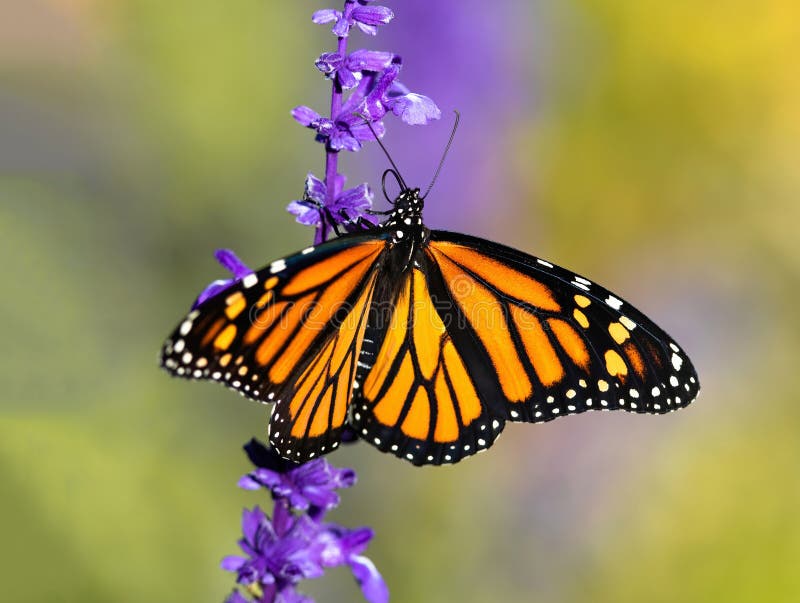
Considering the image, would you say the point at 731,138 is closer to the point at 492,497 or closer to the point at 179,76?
the point at 492,497

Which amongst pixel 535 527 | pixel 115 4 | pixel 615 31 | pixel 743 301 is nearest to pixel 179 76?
pixel 115 4

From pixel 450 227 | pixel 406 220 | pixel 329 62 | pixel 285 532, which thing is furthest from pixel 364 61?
pixel 450 227

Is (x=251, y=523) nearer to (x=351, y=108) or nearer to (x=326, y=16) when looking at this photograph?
(x=351, y=108)

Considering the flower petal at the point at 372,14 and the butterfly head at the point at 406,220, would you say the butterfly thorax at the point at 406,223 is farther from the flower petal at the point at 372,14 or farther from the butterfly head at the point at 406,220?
the flower petal at the point at 372,14

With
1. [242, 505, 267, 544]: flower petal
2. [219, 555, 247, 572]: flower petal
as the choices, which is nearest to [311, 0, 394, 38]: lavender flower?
[242, 505, 267, 544]: flower petal

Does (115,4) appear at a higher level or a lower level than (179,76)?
higher

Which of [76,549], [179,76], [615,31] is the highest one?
[615,31]
